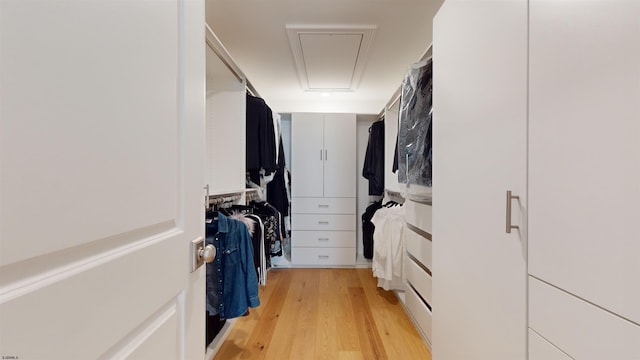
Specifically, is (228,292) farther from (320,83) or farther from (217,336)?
(320,83)

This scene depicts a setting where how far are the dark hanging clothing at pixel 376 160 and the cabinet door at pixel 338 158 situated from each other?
0.21 m

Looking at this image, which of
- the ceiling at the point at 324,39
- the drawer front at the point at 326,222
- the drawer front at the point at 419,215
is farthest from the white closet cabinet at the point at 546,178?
the drawer front at the point at 326,222

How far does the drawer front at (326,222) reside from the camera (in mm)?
3656

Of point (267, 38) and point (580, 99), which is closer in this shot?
point (580, 99)

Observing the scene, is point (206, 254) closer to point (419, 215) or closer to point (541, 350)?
point (541, 350)

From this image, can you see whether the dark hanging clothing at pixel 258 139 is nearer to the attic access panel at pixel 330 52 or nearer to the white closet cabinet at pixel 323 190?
the attic access panel at pixel 330 52

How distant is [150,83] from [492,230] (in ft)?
3.39

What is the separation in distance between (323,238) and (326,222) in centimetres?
21

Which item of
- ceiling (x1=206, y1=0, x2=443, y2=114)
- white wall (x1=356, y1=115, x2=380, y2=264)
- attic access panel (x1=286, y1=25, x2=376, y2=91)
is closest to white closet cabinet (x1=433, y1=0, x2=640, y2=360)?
ceiling (x1=206, y1=0, x2=443, y2=114)

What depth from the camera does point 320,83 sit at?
11.0 ft

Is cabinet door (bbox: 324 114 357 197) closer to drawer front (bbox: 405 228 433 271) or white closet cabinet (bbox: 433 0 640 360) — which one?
drawer front (bbox: 405 228 433 271)

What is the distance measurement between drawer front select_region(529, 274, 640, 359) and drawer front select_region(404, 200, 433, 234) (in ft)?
3.31

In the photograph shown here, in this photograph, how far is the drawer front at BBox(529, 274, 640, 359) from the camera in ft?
1.77

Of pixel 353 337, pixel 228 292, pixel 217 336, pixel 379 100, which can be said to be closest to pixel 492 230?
pixel 228 292
